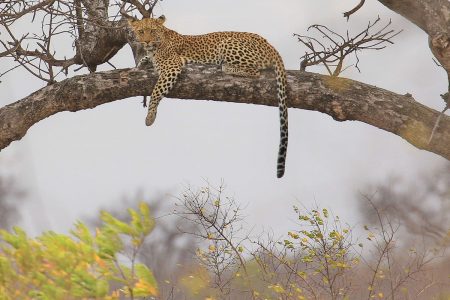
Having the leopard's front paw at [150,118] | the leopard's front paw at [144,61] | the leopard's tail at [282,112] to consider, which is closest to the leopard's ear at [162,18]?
the leopard's front paw at [144,61]

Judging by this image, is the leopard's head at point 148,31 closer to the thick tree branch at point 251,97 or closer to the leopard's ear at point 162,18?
the leopard's ear at point 162,18

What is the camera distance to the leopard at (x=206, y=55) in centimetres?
785

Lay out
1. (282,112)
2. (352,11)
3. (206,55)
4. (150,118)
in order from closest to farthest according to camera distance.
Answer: (352,11) < (282,112) < (150,118) < (206,55)

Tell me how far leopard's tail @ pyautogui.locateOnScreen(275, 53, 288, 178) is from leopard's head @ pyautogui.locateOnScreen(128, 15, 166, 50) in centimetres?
127

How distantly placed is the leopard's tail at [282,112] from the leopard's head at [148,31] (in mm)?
1269

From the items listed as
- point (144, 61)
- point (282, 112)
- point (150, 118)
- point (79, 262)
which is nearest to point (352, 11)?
point (282, 112)

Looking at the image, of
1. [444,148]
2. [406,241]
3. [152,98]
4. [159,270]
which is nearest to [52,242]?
[152,98]

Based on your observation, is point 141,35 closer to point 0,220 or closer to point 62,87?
point 62,87

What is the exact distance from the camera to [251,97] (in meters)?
7.77

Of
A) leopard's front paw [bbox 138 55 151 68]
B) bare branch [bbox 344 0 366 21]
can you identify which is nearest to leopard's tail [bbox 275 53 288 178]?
bare branch [bbox 344 0 366 21]

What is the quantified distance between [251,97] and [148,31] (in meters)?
1.44

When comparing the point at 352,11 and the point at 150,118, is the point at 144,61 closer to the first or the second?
the point at 150,118

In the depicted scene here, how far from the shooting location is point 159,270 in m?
18.5

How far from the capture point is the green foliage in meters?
4.22
